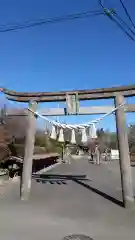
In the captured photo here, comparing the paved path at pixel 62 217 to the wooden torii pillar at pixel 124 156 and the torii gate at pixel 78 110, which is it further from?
the torii gate at pixel 78 110

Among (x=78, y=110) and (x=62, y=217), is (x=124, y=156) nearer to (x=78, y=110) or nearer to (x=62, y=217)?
(x=78, y=110)

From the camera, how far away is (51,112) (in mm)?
9992

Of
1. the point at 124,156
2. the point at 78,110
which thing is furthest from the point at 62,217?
the point at 78,110

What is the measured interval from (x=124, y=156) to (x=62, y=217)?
2803 mm

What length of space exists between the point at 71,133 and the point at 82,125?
1.66 ft

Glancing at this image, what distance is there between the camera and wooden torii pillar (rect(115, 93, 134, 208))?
8.53m

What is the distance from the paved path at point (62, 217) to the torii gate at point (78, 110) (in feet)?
2.56

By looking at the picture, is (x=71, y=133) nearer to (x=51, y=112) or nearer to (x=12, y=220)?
(x=51, y=112)

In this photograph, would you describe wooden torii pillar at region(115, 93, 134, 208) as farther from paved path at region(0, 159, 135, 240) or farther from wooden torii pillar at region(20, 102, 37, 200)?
wooden torii pillar at region(20, 102, 37, 200)

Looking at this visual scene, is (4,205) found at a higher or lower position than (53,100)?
lower

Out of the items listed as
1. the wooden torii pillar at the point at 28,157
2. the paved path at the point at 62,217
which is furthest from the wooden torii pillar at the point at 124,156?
the wooden torii pillar at the point at 28,157

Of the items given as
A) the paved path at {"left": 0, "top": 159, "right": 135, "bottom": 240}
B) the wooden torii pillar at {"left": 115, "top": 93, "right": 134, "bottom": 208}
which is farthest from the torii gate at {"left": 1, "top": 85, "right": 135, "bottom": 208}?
the paved path at {"left": 0, "top": 159, "right": 135, "bottom": 240}

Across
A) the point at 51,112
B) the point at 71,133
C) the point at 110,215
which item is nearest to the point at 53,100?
the point at 51,112

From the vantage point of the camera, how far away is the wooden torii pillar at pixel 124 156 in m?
8.53
